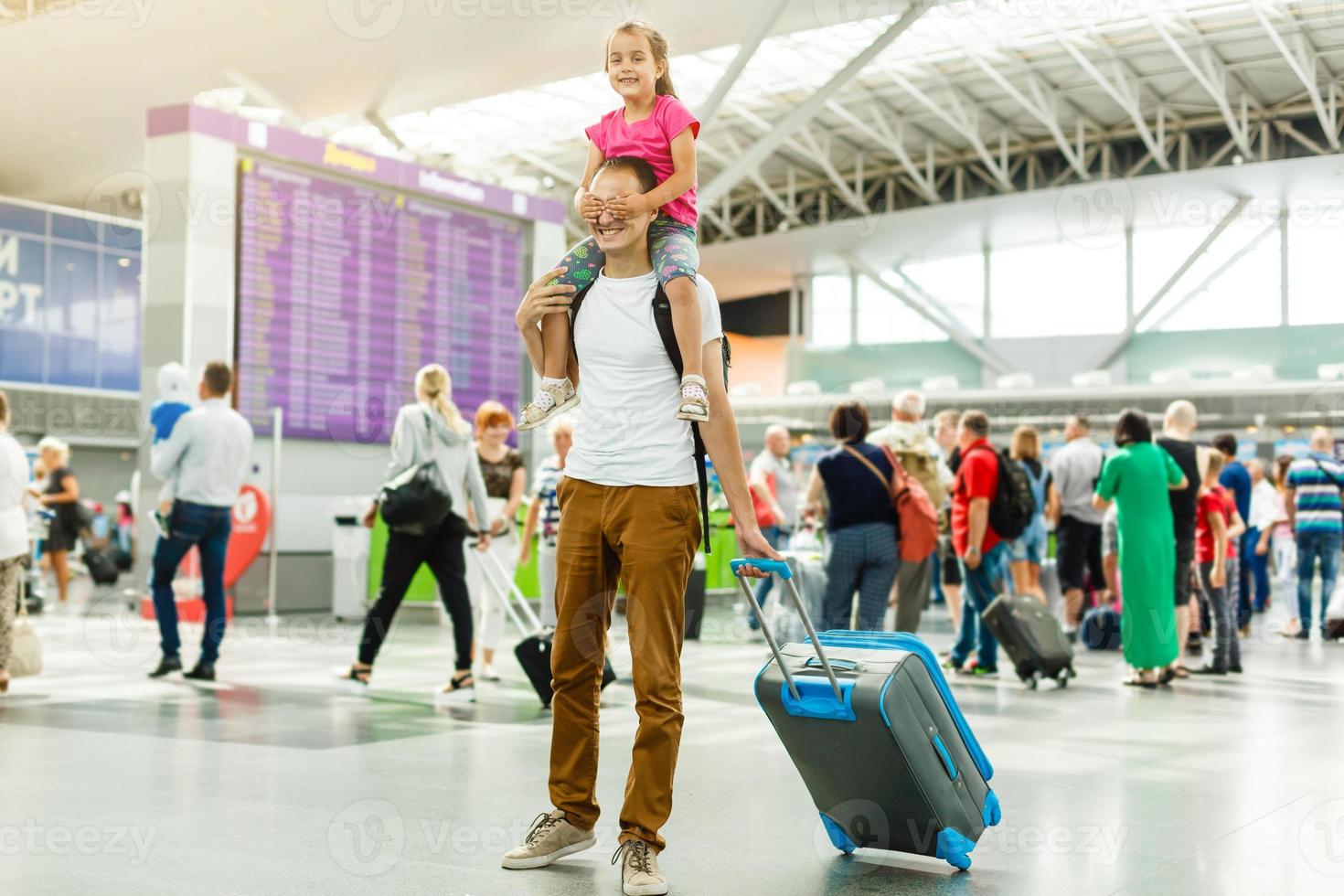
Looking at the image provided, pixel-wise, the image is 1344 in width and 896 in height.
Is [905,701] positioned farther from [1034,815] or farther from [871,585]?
[871,585]

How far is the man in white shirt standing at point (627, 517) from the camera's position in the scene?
3.07m

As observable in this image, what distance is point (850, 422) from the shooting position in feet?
22.0

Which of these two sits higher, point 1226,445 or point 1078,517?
point 1226,445

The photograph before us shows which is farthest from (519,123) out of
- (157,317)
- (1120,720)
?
(1120,720)

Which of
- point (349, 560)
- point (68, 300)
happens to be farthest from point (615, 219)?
point (68, 300)

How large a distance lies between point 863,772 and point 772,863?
1.12ft

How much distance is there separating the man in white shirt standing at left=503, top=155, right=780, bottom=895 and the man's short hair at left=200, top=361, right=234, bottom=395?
4775 millimetres

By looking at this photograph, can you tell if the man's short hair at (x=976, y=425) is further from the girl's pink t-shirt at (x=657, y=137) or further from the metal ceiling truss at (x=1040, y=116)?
the metal ceiling truss at (x=1040, y=116)

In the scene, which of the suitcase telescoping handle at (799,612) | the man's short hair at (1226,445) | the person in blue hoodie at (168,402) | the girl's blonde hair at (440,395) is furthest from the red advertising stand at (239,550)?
the suitcase telescoping handle at (799,612)

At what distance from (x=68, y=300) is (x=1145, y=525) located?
2269 cm

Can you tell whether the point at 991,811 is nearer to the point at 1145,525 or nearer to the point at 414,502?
the point at 414,502

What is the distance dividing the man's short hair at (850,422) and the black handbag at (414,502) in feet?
6.74

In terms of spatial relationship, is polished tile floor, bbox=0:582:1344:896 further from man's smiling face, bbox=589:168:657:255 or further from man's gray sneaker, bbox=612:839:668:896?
man's smiling face, bbox=589:168:657:255

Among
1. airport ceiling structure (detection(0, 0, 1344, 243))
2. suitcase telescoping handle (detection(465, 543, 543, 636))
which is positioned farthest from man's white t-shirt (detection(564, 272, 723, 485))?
airport ceiling structure (detection(0, 0, 1344, 243))
